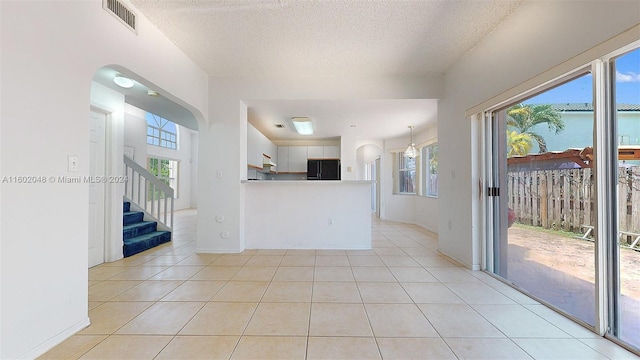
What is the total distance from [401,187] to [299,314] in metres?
5.90

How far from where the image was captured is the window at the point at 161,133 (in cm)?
898

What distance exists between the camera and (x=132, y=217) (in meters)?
4.62

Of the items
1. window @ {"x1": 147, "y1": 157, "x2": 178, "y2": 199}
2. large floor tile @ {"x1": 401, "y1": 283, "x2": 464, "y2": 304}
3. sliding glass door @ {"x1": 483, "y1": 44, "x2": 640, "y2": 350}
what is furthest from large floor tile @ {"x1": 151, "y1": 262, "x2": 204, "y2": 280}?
window @ {"x1": 147, "y1": 157, "x2": 178, "y2": 199}

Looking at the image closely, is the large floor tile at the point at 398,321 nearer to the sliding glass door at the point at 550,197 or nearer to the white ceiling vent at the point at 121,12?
the sliding glass door at the point at 550,197

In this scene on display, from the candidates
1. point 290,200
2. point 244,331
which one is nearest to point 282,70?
point 290,200

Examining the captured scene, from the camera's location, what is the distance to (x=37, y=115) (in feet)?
5.20

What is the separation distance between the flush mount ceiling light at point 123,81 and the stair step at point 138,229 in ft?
6.93

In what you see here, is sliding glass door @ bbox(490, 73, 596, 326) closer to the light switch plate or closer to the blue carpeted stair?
the light switch plate

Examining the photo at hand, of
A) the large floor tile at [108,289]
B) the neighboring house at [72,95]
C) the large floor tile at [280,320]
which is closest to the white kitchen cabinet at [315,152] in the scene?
the neighboring house at [72,95]

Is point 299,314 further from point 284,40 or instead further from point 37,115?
point 284,40

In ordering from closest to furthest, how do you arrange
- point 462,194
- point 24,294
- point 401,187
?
1. point 24,294
2. point 462,194
3. point 401,187

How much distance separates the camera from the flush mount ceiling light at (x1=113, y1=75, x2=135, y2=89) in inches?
131

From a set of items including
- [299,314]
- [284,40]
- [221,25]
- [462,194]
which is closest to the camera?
[299,314]

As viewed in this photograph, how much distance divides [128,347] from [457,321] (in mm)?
2272
